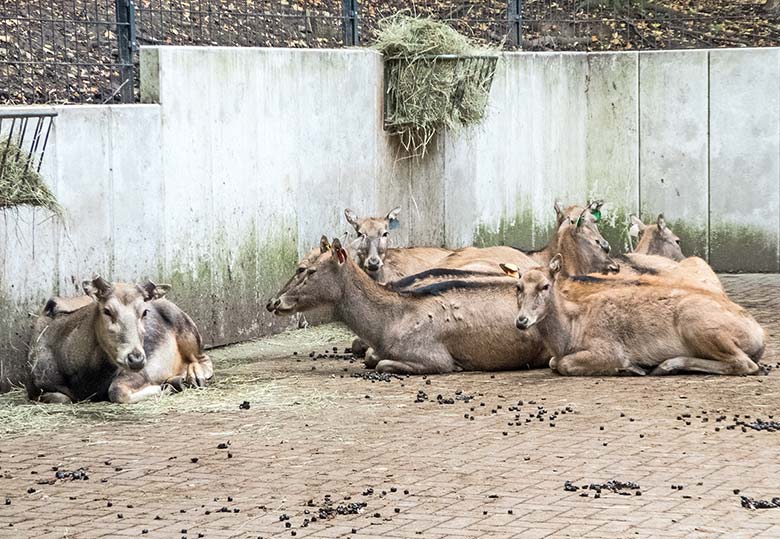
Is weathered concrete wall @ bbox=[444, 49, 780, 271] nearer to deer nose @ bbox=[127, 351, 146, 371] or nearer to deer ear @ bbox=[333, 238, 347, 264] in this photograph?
deer ear @ bbox=[333, 238, 347, 264]

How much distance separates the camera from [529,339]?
39.2 ft

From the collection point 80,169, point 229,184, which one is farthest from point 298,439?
point 229,184

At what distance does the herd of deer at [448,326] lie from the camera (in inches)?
419

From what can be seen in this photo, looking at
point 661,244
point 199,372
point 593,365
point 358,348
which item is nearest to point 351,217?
point 358,348

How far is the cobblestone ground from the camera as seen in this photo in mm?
7090

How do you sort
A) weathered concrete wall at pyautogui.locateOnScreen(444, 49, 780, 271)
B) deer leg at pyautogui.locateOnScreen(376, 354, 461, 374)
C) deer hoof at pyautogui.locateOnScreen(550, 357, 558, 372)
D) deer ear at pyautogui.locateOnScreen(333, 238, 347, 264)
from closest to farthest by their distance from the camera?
deer hoof at pyautogui.locateOnScreen(550, 357, 558, 372)
deer leg at pyautogui.locateOnScreen(376, 354, 461, 374)
deer ear at pyautogui.locateOnScreen(333, 238, 347, 264)
weathered concrete wall at pyautogui.locateOnScreen(444, 49, 780, 271)

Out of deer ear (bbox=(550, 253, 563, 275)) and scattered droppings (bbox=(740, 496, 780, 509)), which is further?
deer ear (bbox=(550, 253, 563, 275))

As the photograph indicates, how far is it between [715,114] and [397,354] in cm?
807

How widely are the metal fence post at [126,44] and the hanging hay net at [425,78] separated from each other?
3.67 m

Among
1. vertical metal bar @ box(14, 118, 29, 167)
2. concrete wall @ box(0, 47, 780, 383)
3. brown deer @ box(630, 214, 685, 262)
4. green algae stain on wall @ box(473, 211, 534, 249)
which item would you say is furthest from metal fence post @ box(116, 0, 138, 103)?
brown deer @ box(630, 214, 685, 262)

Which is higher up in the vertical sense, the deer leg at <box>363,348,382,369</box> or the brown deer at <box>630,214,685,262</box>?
the brown deer at <box>630,214,685,262</box>

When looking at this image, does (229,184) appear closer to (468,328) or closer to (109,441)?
(468,328)

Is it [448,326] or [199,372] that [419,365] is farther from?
[199,372]

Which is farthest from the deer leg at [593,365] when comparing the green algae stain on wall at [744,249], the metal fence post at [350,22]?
the green algae stain on wall at [744,249]
